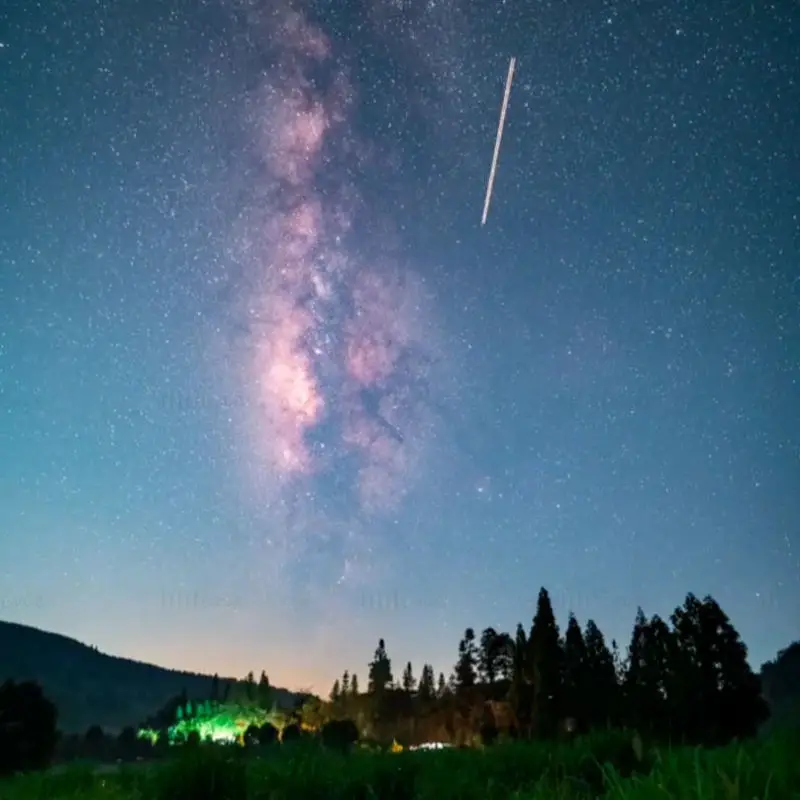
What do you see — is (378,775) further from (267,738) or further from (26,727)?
(26,727)

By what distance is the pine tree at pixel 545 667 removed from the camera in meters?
47.4

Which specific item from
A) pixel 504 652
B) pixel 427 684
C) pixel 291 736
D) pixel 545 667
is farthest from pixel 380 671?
pixel 291 736

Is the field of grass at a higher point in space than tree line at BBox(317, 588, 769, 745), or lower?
lower

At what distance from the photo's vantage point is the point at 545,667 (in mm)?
48781

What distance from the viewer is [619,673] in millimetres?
73250

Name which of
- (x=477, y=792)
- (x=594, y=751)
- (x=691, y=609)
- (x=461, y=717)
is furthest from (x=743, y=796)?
(x=461, y=717)

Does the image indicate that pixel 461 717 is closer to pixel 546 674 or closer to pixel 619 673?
pixel 619 673

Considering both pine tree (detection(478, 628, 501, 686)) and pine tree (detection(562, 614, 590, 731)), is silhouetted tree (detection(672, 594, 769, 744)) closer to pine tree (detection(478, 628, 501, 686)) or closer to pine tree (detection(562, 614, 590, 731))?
pine tree (detection(562, 614, 590, 731))

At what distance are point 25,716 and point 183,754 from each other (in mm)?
46709

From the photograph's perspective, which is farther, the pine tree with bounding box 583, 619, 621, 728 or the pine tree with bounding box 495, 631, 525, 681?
the pine tree with bounding box 495, 631, 525, 681

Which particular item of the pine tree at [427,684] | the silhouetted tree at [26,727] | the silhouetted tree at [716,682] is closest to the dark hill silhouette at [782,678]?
the pine tree at [427,684]

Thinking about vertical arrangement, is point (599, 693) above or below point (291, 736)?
above

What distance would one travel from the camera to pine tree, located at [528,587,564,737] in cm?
4741

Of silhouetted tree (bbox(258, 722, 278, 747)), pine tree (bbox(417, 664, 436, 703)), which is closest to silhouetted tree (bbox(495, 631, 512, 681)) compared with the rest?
pine tree (bbox(417, 664, 436, 703))
